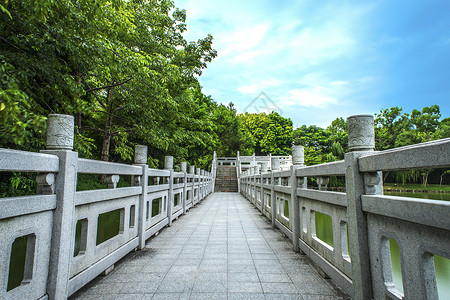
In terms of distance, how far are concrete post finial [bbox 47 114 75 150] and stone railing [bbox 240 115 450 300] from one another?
2291 millimetres

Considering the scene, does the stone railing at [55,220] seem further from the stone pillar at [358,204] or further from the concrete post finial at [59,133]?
the stone pillar at [358,204]

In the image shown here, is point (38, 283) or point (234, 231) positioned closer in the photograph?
point (38, 283)

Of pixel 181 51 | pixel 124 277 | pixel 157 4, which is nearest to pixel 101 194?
pixel 124 277

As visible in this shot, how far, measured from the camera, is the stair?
19475 mm

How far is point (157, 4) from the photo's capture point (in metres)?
9.52

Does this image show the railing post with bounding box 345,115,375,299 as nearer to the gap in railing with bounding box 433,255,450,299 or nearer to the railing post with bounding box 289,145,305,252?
the railing post with bounding box 289,145,305,252

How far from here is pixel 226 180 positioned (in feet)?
69.6

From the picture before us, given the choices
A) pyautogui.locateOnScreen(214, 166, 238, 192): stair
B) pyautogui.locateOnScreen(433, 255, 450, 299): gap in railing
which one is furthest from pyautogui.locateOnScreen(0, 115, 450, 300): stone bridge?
pyautogui.locateOnScreen(214, 166, 238, 192): stair

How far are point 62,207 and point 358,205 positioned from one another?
7.40 feet

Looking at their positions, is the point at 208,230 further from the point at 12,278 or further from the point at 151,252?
the point at 12,278

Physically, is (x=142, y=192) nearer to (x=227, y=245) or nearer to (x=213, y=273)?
(x=227, y=245)

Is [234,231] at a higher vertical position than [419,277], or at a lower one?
lower

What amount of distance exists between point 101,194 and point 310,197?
2353 millimetres

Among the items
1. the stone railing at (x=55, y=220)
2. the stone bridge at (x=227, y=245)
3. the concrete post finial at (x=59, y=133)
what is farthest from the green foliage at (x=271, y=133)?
the concrete post finial at (x=59, y=133)
